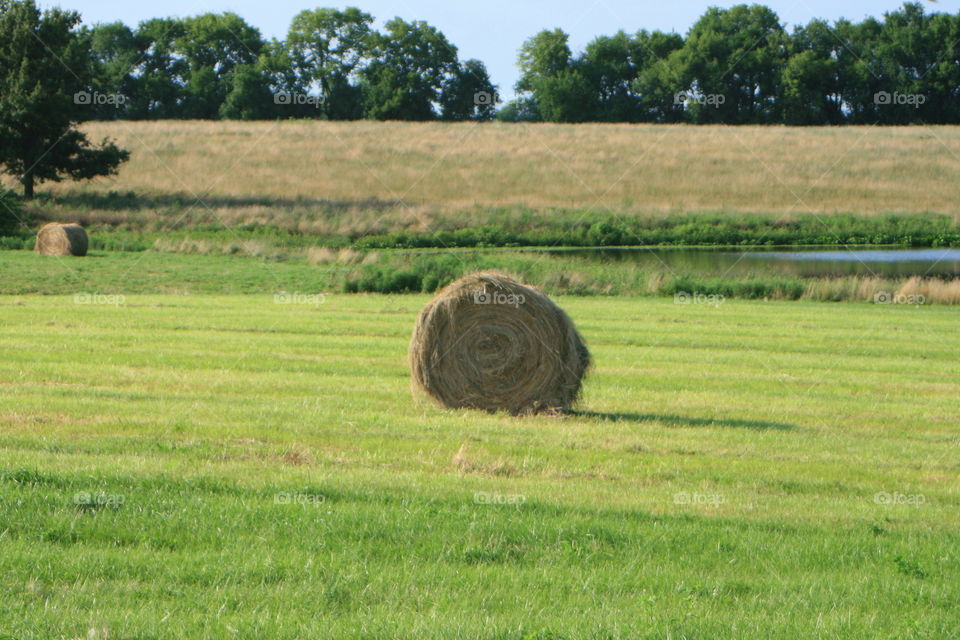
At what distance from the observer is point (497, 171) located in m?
74.6

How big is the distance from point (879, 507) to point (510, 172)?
6602cm

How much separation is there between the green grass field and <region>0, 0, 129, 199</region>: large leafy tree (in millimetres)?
36603

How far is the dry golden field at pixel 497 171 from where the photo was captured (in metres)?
60.8

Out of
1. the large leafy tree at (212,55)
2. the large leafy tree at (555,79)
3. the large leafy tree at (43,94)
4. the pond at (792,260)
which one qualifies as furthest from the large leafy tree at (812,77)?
the large leafy tree at (43,94)

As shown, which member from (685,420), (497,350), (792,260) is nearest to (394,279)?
(497,350)

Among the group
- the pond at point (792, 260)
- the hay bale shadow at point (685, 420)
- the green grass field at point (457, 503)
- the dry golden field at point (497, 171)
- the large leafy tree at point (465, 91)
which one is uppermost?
the large leafy tree at point (465, 91)

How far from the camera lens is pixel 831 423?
14.1m

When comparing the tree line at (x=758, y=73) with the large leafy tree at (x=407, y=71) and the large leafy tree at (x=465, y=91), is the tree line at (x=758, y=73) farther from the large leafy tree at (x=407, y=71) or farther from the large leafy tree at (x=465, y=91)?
the large leafy tree at (x=407, y=71)

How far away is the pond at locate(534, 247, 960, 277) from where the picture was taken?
4528cm

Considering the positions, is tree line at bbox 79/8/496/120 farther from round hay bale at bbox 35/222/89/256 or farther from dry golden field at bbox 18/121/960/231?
round hay bale at bbox 35/222/89/256

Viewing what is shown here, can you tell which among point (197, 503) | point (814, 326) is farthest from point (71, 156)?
point (197, 503)

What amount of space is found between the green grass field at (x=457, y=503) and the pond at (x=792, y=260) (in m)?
27.5

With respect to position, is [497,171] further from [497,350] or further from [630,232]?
[497,350]

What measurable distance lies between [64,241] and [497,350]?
91.8 feet
